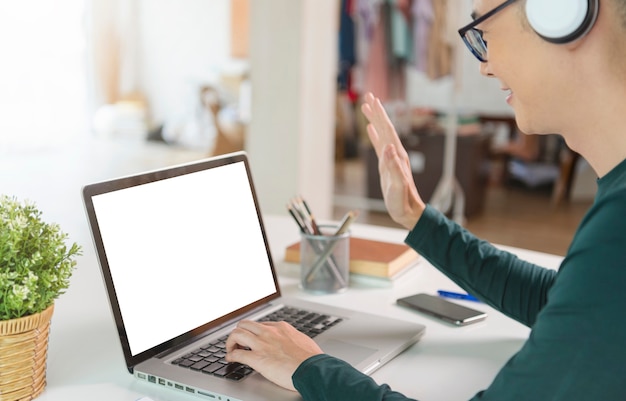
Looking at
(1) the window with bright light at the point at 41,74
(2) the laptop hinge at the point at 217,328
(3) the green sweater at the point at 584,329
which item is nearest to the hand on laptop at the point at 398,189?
(2) the laptop hinge at the point at 217,328

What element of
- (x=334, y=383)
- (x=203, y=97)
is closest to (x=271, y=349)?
(x=334, y=383)

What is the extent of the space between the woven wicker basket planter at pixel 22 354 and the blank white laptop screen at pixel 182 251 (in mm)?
118

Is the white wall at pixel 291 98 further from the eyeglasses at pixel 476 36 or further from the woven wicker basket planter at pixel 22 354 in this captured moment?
the woven wicker basket planter at pixel 22 354

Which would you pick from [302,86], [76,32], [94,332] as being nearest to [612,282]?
[94,332]

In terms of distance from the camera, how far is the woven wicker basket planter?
Result: 87cm

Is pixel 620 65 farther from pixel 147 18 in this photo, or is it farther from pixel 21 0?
pixel 147 18

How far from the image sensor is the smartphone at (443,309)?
1.27 meters

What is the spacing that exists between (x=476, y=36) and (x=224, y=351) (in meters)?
0.55

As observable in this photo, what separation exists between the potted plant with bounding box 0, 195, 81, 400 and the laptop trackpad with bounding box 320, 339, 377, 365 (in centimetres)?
39

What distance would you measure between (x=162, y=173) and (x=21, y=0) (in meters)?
5.79

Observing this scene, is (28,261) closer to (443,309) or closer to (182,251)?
(182,251)

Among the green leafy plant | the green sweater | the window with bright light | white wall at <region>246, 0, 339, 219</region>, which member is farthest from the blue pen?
the window with bright light

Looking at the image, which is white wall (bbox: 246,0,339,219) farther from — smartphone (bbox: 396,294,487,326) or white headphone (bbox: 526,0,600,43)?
white headphone (bbox: 526,0,600,43)

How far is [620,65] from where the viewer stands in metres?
0.77
